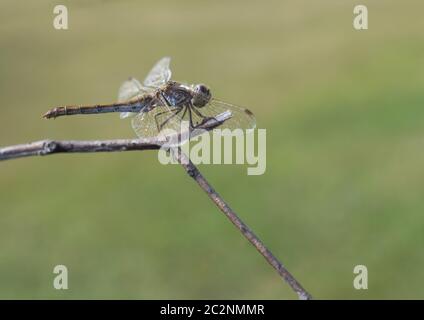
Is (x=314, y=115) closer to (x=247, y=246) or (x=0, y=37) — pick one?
(x=247, y=246)

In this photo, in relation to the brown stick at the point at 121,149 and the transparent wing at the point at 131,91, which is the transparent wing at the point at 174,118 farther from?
the brown stick at the point at 121,149

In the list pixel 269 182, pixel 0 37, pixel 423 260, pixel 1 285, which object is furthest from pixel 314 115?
pixel 0 37

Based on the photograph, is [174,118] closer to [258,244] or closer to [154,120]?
[154,120]

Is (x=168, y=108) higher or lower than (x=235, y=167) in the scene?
lower

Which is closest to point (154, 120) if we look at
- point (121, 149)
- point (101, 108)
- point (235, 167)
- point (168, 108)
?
point (168, 108)

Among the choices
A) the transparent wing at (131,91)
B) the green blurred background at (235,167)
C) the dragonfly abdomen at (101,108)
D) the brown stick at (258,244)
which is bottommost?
the brown stick at (258,244)

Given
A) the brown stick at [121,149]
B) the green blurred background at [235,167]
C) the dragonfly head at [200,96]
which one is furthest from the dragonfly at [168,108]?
the green blurred background at [235,167]
